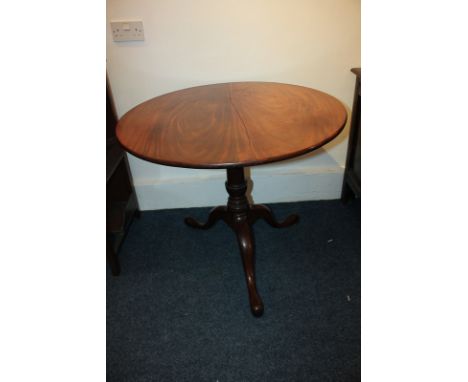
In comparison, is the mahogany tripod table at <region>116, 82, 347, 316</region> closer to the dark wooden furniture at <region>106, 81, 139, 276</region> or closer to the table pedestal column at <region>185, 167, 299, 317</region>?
the table pedestal column at <region>185, 167, 299, 317</region>

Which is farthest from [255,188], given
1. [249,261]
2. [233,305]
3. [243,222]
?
[233,305]

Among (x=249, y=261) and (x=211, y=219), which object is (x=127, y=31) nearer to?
(x=211, y=219)

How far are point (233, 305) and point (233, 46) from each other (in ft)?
4.06

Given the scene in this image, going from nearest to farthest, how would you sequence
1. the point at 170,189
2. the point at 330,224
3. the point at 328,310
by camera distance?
1. the point at 328,310
2. the point at 330,224
3. the point at 170,189

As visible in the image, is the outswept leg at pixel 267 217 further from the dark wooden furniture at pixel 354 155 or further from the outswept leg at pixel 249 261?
the dark wooden furniture at pixel 354 155

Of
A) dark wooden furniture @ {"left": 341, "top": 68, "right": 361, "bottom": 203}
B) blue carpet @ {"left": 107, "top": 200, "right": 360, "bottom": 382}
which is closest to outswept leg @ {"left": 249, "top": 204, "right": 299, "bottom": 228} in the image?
blue carpet @ {"left": 107, "top": 200, "right": 360, "bottom": 382}

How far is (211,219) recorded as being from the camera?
177cm

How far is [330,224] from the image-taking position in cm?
182

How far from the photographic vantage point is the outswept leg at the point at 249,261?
132 centimetres

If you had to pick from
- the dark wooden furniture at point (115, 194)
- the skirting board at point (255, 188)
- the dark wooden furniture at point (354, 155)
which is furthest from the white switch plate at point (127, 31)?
the dark wooden furniture at point (354, 155)

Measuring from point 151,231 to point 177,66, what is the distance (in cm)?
93
